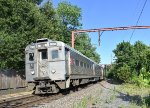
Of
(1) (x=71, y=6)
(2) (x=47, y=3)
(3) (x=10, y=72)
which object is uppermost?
(1) (x=71, y=6)

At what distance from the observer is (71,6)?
220ft

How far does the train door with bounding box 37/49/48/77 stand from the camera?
2116 cm

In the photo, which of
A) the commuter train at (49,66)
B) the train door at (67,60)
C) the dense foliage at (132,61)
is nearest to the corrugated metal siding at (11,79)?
the commuter train at (49,66)

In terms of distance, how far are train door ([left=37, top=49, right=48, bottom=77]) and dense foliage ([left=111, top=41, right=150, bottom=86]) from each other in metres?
16.1

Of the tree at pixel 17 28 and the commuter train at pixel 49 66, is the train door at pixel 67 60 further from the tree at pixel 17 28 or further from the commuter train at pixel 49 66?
the tree at pixel 17 28

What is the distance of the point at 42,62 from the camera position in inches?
843

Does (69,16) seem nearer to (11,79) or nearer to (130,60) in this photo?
(130,60)

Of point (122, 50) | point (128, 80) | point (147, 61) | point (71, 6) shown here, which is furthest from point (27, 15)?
point (71, 6)

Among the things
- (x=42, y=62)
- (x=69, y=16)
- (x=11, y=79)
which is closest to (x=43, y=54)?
(x=42, y=62)

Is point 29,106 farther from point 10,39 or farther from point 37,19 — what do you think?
point 37,19

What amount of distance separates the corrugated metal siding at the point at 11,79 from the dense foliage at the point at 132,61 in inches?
494

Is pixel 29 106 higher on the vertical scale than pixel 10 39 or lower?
lower

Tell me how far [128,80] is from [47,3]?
48.8 ft

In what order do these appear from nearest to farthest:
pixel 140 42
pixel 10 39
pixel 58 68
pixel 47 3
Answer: pixel 58 68, pixel 10 39, pixel 47 3, pixel 140 42
